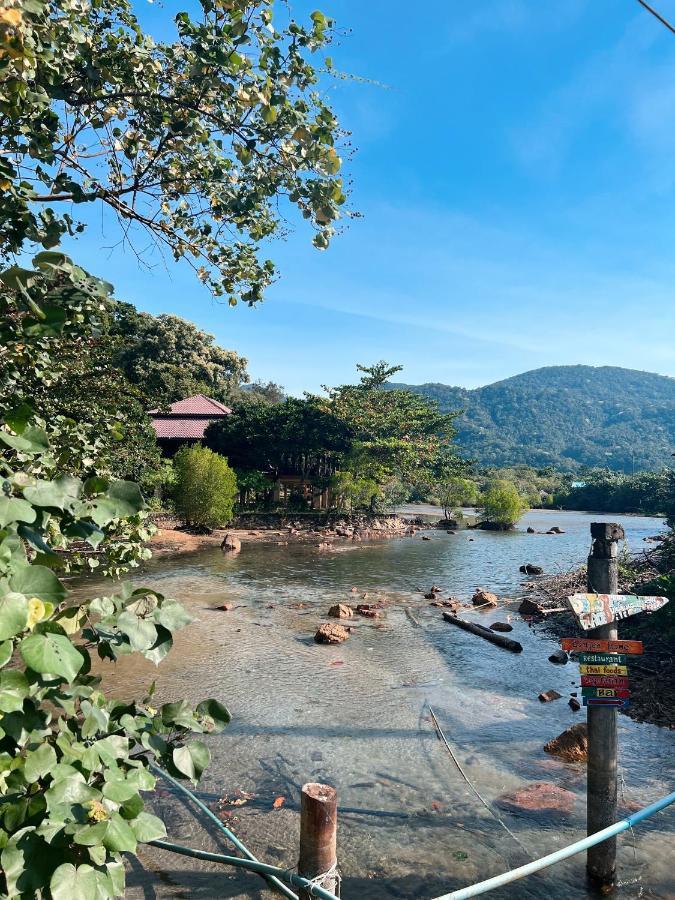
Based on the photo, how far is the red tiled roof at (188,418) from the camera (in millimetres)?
Result: 29250

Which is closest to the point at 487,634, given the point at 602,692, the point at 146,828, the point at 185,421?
the point at 602,692

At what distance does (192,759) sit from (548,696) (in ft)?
23.6

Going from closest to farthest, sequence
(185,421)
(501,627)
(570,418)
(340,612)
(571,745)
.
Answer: (571,745), (501,627), (340,612), (185,421), (570,418)

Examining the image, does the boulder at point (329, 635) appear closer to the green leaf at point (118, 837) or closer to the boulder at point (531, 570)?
the green leaf at point (118, 837)

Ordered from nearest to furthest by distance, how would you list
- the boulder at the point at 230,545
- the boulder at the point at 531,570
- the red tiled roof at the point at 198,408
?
the boulder at the point at 531,570, the boulder at the point at 230,545, the red tiled roof at the point at 198,408

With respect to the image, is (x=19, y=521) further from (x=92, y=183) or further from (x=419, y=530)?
(x=419, y=530)

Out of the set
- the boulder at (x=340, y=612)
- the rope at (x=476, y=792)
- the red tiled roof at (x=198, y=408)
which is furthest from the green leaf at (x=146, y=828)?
the red tiled roof at (x=198, y=408)

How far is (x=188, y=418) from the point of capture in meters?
31.0

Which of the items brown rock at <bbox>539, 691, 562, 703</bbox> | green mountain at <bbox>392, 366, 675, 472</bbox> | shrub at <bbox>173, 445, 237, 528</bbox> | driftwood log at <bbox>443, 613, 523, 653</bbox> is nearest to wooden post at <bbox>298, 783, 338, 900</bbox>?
brown rock at <bbox>539, 691, 562, 703</bbox>

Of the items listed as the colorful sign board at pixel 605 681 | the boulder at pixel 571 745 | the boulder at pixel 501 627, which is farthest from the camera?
the boulder at pixel 501 627

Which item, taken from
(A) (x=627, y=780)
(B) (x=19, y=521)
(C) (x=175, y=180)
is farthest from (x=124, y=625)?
(A) (x=627, y=780)

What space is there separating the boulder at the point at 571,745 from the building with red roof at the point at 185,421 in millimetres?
25472

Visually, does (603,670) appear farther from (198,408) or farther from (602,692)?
(198,408)

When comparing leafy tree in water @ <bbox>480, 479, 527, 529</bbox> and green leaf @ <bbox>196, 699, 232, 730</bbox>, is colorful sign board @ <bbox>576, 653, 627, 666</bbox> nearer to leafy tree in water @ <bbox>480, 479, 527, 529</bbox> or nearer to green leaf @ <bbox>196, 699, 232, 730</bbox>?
green leaf @ <bbox>196, 699, 232, 730</bbox>
